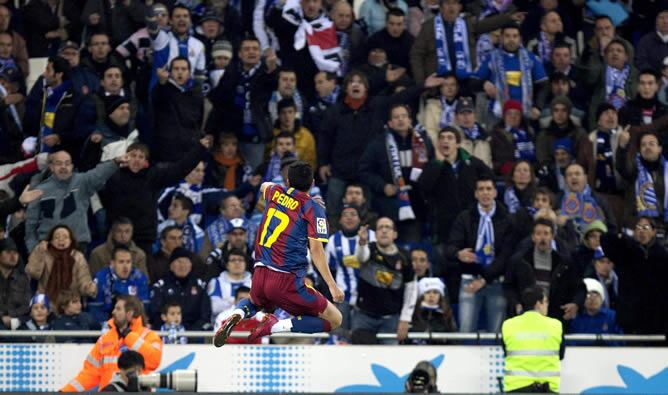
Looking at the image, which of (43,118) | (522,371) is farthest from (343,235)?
(43,118)

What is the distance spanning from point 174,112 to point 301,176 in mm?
6938

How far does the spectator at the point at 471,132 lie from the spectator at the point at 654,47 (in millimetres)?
2791

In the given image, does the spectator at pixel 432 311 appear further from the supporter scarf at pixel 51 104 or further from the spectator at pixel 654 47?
the spectator at pixel 654 47

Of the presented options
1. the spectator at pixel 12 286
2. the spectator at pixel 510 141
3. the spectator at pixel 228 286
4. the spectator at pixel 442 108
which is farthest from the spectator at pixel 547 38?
the spectator at pixel 12 286

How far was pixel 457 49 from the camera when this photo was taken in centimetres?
2061

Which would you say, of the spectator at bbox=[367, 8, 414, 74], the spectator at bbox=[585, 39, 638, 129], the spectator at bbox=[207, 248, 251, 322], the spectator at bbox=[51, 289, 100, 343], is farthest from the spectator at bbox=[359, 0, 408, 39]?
the spectator at bbox=[51, 289, 100, 343]

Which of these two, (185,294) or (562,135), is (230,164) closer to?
(185,294)

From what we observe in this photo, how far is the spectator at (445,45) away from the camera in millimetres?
20562

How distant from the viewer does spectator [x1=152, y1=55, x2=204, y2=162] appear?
1998 centimetres

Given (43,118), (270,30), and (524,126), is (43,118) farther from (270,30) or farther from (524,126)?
(524,126)

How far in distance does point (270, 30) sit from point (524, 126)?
358 cm

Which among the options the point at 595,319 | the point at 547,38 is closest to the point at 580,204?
the point at 595,319

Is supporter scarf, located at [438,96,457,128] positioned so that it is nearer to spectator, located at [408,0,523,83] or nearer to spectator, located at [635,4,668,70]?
spectator, located at [408,0,523,83]

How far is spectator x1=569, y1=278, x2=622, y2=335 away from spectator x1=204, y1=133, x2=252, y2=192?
4.63 metres
